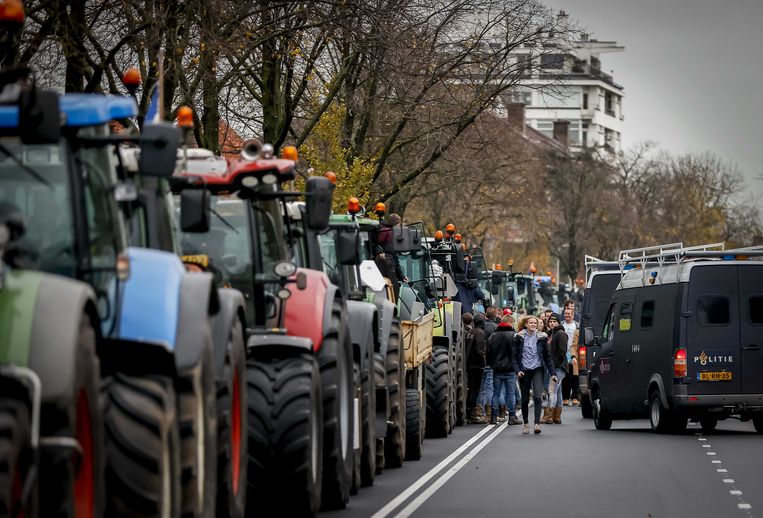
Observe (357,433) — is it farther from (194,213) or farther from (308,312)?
(194,213)

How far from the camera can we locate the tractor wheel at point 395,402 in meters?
19.6

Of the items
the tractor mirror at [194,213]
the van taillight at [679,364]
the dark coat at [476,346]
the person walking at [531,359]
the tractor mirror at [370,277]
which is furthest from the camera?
the dark coat at [476,346]

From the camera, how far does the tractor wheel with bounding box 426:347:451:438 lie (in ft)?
84.7

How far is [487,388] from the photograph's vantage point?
32750 mm

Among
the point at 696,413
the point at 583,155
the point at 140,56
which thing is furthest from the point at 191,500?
the point at 583,155

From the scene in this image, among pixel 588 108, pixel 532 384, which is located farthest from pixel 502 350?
pixel 588 108

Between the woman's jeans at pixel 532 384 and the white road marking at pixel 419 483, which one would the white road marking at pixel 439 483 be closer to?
the white road marking at pixel 419 483

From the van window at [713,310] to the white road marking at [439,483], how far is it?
11.6 feet

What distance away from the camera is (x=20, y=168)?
8.95 m

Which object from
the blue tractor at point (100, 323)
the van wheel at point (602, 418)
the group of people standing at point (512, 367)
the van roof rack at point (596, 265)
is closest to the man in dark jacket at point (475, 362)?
the group of people standing at point (512, 367)

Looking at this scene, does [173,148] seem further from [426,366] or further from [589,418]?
[589,418]

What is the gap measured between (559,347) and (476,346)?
56.7 inches

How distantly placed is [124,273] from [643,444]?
55.9 ft

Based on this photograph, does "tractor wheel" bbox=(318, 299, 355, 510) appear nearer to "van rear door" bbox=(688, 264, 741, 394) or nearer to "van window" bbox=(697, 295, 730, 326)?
"van rear door" bbox=(688, 264, 741, 394)
